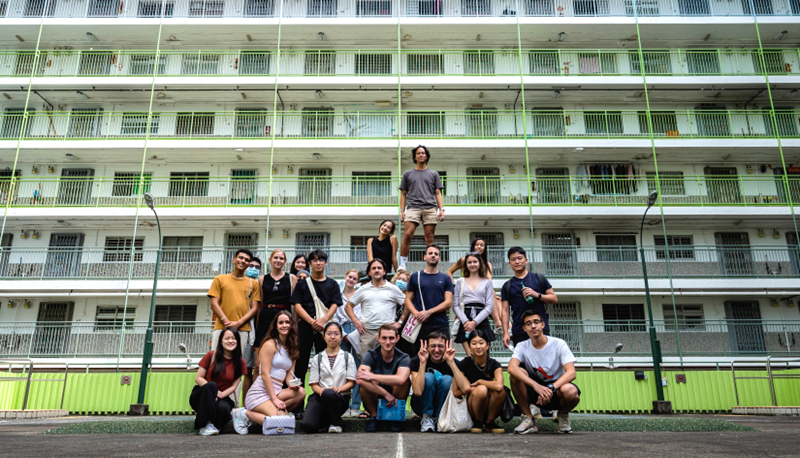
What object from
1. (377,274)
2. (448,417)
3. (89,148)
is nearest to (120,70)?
(89,148)

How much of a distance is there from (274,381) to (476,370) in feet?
7.62

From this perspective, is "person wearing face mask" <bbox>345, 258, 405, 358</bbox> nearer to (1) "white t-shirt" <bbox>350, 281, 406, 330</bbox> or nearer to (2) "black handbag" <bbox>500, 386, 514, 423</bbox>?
(1) "white t-shirt" <bbox>350, 281, 406, 330</bbox>

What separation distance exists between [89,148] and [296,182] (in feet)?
30.7

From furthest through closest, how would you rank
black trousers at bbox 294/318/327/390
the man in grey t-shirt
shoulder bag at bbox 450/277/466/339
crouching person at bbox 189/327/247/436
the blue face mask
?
the man in grey t-shirt
the blue face mask
shoulder bag at bbox 450/277/466/339
black trousers at bbox 294/318/327/390
crouching person at bbox 189/327/247/436

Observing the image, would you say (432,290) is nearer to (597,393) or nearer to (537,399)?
(537,399)

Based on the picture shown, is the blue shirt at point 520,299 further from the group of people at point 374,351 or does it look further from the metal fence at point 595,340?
the metal fence at point 595,340

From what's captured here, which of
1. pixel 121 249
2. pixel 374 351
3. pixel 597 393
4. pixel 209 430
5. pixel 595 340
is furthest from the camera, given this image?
pixel 121 249

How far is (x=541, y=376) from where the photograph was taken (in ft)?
18.3

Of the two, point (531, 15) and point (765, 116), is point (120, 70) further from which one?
point (765, 116)

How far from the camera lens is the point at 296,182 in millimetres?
24875

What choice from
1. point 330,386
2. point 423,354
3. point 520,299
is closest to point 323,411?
point 330,386

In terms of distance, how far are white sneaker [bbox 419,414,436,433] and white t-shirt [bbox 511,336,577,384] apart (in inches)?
46.3

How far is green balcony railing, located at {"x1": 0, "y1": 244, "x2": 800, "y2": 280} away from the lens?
72.3ft

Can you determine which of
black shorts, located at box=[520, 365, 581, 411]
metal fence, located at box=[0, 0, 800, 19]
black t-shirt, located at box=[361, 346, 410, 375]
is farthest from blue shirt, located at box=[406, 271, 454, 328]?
metal fence, located at box=[0, 0, 800, 19]
